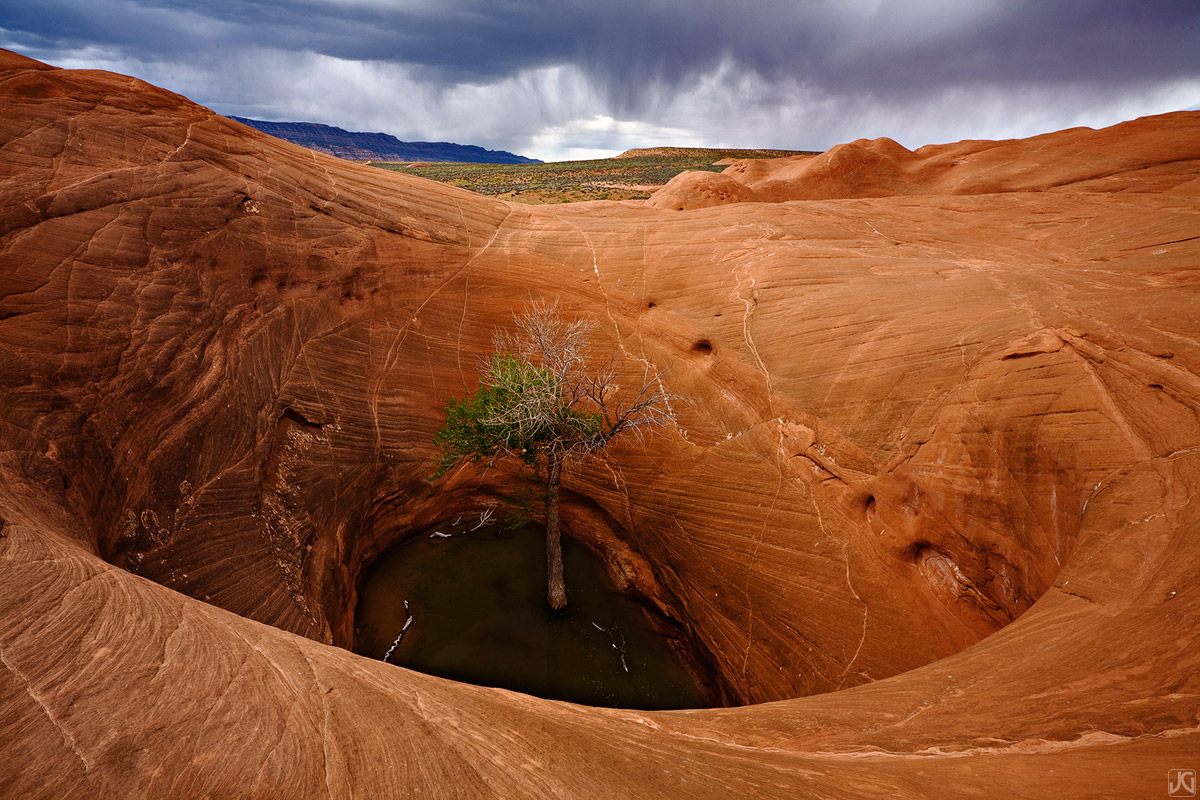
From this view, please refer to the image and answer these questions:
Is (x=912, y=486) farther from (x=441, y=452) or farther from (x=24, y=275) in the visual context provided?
(x=24, y=275)

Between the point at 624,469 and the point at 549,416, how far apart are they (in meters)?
3.16

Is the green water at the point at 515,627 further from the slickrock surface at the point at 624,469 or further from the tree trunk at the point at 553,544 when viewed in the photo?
the slickrock surface at the point at 624,469

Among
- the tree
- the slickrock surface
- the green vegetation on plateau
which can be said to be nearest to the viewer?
the slickrock surface

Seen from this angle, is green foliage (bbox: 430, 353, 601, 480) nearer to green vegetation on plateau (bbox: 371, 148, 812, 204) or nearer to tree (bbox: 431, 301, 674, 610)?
tree (bbox: 431, 301, 674, 610)

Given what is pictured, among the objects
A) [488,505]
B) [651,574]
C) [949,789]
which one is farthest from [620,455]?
[949,789]

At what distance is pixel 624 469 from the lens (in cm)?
1289

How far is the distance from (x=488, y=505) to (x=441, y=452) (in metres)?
2.07

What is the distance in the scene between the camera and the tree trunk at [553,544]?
1141 cm

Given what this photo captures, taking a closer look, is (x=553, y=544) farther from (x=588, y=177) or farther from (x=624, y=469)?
(x=588, y=177)

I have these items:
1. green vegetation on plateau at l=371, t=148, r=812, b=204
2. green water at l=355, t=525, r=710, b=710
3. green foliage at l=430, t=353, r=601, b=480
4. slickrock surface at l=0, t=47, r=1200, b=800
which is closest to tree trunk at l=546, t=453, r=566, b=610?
green water at l=355, t=525, r=710, b=710

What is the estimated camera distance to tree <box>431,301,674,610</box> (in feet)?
34.6

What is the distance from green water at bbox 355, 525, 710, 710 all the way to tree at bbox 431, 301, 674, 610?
803 mm

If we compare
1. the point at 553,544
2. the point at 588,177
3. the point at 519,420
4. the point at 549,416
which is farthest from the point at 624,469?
the point at 588,177

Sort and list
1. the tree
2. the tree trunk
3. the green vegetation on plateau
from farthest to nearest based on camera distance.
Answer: the green vegetation on plateau
the tree trunk
the tree
